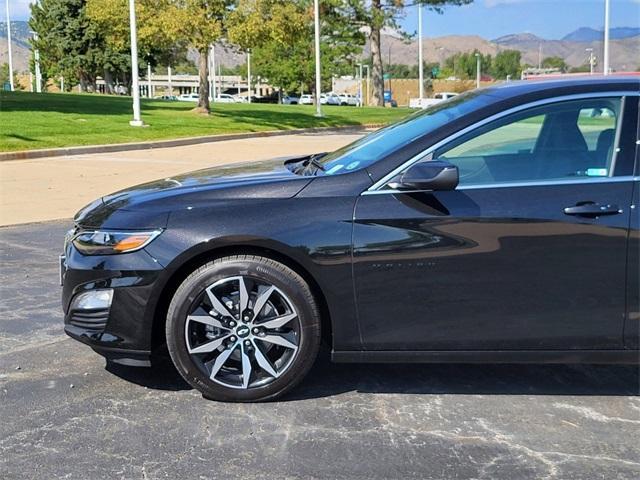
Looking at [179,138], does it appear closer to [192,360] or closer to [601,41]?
[192,360]

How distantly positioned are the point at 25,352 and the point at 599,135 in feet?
12.1

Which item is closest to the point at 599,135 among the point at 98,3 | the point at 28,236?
the point at 28,236

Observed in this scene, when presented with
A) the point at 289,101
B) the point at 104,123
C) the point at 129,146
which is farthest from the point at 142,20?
the point at 289,101

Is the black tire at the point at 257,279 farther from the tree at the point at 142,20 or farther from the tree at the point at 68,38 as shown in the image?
the tree at the point at 68,38

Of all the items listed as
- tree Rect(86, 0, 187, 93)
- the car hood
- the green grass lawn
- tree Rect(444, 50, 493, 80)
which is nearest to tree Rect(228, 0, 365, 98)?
tree Rect(86, 0, 187, 93)

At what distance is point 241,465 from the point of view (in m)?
3.35

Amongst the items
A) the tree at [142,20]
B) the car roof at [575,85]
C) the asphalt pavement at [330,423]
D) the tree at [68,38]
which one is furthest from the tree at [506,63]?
the asphalt pavement at [330,423]

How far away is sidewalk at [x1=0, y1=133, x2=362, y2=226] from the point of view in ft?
34.5

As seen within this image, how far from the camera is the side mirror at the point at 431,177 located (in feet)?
12.1

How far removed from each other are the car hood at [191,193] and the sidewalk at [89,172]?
5.70 meters

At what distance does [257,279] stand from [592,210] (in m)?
1.71

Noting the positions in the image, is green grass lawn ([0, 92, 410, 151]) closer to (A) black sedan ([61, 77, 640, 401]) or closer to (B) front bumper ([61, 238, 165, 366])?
(B) front bumper ([61, 238, 165, 366])

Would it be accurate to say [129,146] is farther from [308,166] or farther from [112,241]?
[112,241]

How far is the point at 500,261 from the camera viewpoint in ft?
12.3
